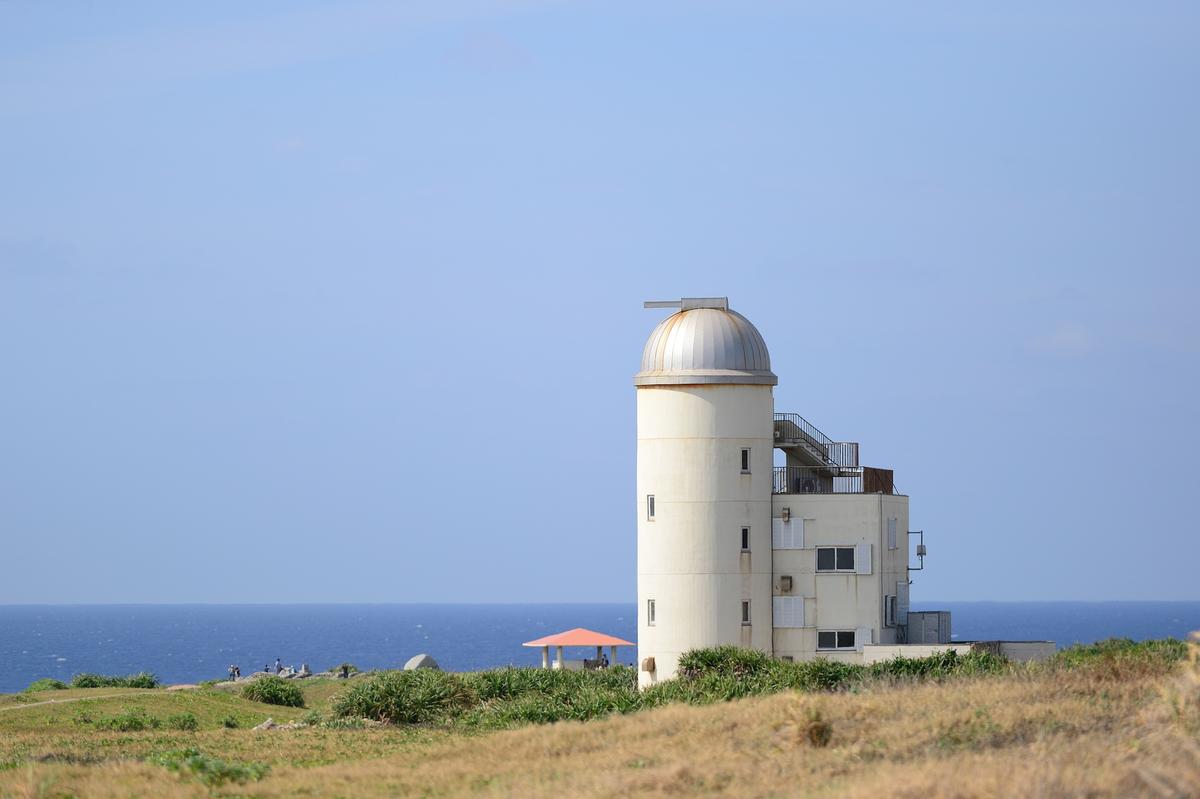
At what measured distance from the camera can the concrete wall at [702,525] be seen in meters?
45.2

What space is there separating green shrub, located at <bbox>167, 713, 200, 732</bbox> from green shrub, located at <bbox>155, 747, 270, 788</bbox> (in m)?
13.0

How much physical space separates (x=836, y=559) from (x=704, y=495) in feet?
14.4

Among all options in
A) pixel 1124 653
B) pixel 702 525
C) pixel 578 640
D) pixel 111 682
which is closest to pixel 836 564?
pixel 702 525

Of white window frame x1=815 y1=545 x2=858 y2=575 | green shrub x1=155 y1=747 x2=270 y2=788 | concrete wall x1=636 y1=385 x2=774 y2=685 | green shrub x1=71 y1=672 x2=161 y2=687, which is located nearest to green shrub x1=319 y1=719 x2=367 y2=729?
concrete wall x1=636 y1=385 x2=774 y2=685

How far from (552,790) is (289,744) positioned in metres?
12.4

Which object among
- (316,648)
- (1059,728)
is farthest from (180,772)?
(316,648)

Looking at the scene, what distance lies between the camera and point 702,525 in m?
45.4

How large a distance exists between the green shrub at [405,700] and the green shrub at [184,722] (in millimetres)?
3770

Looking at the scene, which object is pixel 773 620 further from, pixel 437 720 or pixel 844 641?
pixel 437 720

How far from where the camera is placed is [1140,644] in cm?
3262

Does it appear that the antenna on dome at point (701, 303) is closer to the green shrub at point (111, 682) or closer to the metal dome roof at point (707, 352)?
the metal dome roof at point (707, 352)

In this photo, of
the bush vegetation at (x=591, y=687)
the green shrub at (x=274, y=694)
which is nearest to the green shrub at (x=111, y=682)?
the green shrub at (x=274, y=694)

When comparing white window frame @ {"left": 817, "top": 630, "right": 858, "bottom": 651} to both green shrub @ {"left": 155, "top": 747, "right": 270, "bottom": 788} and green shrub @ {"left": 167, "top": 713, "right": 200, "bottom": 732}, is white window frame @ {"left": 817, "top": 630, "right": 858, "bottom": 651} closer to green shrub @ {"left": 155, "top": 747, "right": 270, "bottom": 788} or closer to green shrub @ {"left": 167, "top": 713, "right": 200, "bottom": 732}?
green shrub @ {"left": 167, "top": 713, "right": 200, "bottom": 732}

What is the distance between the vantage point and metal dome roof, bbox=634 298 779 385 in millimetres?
45594
